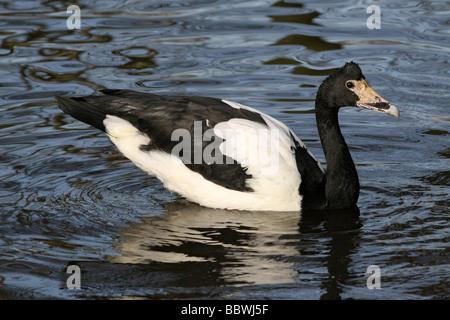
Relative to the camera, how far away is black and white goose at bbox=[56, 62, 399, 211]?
711 cm

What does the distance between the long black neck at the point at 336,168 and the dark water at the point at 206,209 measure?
152 millimetres

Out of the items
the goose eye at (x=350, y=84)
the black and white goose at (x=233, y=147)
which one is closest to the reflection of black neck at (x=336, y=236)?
the black and white goose at (x=233, y=147)

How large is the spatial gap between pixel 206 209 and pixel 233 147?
2.40 ft

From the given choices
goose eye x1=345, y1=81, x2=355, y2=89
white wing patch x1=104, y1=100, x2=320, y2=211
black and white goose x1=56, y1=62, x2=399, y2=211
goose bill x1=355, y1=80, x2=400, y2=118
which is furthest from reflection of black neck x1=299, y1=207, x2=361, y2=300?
goose eye x1=345, y1=81, x2=355, y2=89

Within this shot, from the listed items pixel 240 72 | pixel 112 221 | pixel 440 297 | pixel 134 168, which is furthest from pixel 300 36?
pixel 440 297

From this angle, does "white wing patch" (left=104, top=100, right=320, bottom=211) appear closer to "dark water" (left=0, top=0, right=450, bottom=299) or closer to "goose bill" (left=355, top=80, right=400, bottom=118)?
"dark water" (left=0, top=0, right=450, bottom=299)

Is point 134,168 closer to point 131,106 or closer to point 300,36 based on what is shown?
point 131,106

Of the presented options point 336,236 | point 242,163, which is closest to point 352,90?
point 242,163

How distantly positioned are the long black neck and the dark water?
0.15m

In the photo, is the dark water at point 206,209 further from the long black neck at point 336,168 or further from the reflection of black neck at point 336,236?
the long black neck at point 336,168

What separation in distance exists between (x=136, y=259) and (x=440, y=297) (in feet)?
7.30

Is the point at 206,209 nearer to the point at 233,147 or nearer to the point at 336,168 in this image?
the point at 233,147
